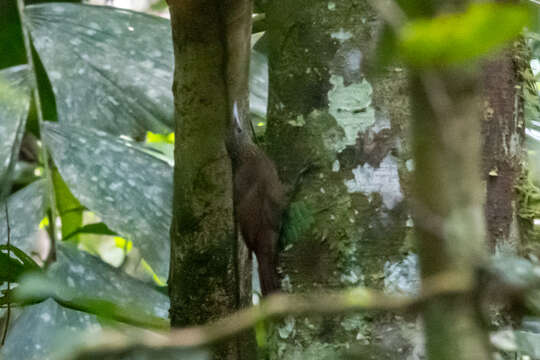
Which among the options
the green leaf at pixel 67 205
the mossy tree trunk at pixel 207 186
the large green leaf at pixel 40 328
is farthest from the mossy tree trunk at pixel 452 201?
the green leaf at pixel 67 205

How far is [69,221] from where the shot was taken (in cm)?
275

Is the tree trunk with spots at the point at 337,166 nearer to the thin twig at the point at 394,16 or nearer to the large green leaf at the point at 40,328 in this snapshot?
the large green leaf at the point at 40,328

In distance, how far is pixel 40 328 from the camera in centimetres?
153

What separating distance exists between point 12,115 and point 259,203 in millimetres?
891

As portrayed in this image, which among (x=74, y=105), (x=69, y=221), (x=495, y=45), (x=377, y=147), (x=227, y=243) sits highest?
(x=495, y=45)

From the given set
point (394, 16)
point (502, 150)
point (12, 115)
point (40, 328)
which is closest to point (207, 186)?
point (40, 328)

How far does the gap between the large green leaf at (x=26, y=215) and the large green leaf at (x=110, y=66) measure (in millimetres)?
256

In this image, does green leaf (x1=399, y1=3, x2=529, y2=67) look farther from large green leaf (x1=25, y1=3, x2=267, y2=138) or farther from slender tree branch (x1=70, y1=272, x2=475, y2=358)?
large green leaf (x1=25, y1=3, x2=267, y2=138)

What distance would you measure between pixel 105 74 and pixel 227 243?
2.86 feet

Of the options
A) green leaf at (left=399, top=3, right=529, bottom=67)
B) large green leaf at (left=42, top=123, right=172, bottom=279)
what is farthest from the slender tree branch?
large green leaf at (left=42, top=123, right=172, bottom=279)

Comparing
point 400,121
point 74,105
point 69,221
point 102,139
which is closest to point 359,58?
point 400,121

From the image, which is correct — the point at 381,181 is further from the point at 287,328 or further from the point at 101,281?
the point at 101,281

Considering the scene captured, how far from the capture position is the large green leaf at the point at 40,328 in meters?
1.50

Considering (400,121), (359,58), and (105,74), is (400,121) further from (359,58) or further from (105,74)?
(105,74)
